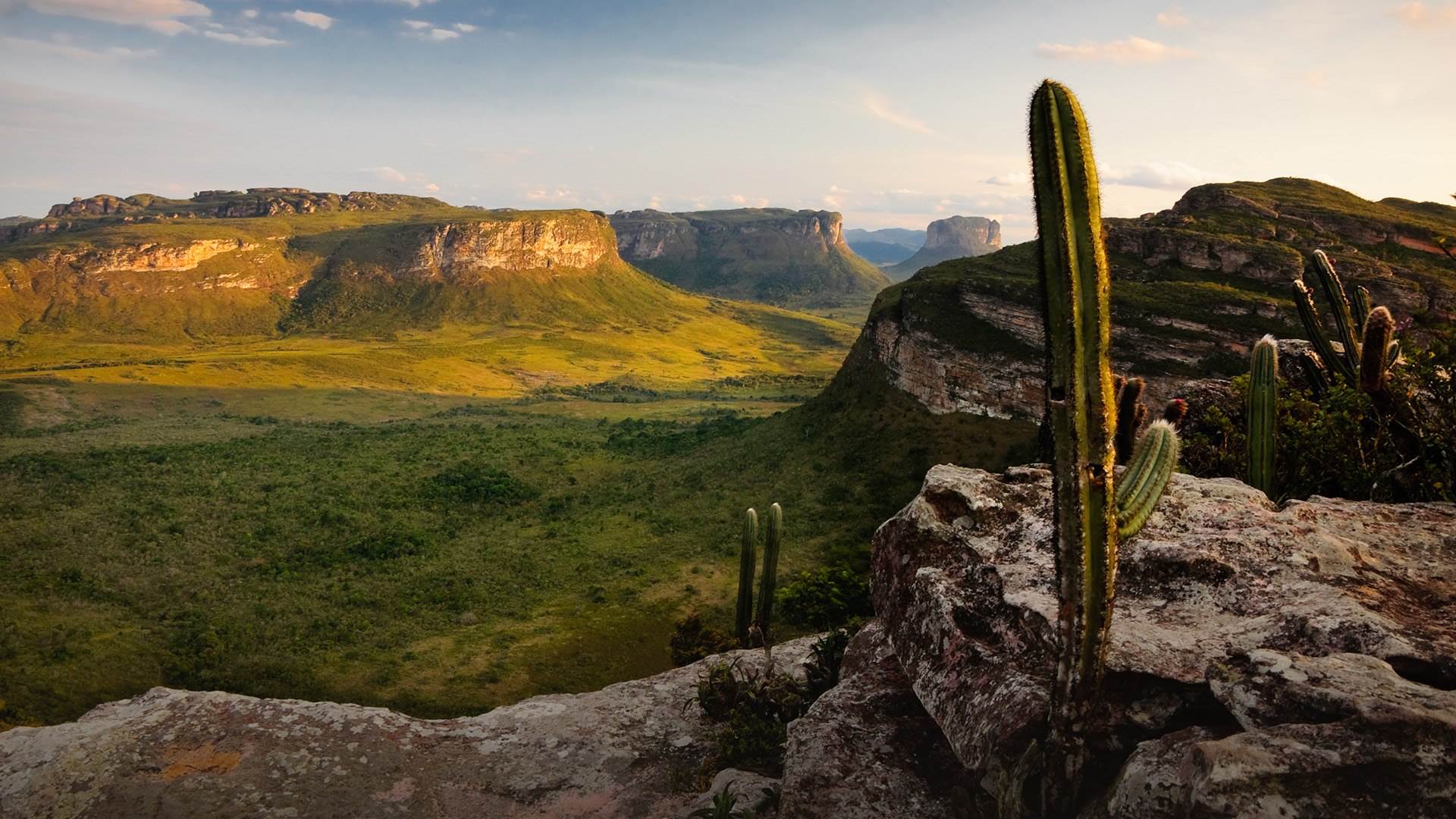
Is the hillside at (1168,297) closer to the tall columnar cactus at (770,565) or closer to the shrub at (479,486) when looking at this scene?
the tall columnar cactus at (770,565)

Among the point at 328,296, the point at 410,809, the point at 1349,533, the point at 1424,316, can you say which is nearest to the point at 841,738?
the point at 1349,533

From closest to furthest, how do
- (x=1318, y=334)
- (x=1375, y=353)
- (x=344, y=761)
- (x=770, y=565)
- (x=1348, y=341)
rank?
(x=1375, y=353) < (x=344, y=761) < (x=1348, y=341) < (x=1318, y=334) < (x=770, y=565)

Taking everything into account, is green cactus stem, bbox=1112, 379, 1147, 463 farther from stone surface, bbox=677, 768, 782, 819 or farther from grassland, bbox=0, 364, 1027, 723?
grassland, bbox=0, 364, 1027, 723

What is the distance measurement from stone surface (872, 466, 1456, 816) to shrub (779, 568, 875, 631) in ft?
48.6

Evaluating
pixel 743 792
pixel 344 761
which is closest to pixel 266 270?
pixel 344 761

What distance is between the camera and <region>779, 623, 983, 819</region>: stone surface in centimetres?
880

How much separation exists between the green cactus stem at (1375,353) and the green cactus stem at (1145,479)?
5.81m

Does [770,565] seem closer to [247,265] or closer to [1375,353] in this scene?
[1375,353]

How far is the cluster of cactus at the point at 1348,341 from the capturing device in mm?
11148

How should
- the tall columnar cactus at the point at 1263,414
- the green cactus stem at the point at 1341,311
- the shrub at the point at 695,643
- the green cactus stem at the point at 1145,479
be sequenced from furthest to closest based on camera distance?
the shrub at the point at 695,643 → the green cactus stem at the point at 1341,311 → the tall columnar cactus at the point at 1263,414 → the green cactus stem at the point at 1145,479

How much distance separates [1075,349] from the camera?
20.5ft

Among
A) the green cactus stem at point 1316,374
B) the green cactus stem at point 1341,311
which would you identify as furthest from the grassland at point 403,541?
the green cactus stem at point 1341,311

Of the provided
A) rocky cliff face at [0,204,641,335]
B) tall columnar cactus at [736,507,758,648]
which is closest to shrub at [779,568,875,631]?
tall columnar cactus at [736,507,758,648]

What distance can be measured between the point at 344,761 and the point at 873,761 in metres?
9.90
